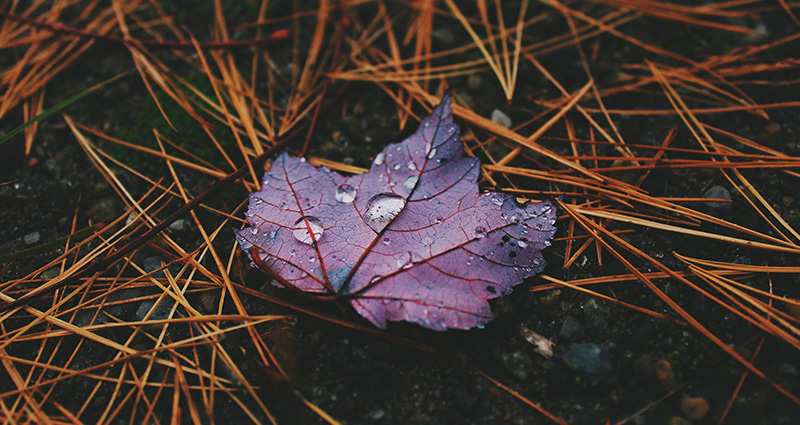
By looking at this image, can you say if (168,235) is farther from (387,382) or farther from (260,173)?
(387,382)

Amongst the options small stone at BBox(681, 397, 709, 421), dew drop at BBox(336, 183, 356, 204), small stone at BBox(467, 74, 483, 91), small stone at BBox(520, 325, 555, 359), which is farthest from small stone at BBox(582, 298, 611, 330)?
small stone at BBox(467, 74, 483, 91)

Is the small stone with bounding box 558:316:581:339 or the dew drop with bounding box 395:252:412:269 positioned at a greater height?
the dew drop with bounding box 395:252:412:269

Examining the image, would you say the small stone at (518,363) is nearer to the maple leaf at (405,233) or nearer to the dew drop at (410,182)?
the maple leaf at (405,233)

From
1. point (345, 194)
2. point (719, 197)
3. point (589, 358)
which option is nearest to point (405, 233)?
point (345, 194)

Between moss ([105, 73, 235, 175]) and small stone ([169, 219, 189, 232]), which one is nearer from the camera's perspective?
small stone ([169, 219, 189, 232])

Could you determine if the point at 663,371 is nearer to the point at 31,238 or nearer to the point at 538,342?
the point at 538,342

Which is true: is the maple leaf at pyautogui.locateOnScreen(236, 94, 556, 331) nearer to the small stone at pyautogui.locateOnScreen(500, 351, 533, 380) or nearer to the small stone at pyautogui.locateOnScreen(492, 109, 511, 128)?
the small stone at pyautogui.locateOnScreen(500, 351, 533, 380)
